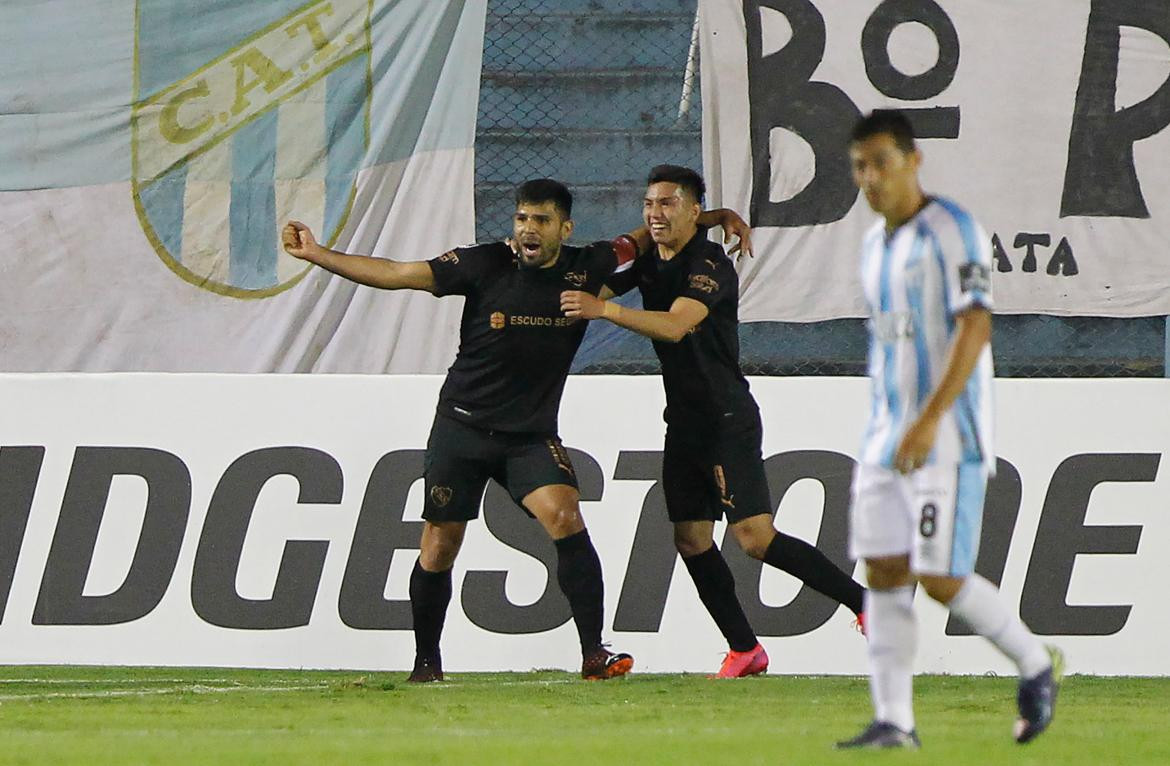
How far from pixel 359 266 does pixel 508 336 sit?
2.17 ft

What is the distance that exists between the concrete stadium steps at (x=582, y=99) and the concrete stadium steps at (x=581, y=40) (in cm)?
5

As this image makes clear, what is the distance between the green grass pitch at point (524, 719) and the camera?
4957 millimetres

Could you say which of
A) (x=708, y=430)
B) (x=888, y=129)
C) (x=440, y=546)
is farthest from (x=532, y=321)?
(x=888, y=129)

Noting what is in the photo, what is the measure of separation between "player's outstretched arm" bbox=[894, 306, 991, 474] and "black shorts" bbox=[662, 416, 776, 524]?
115 inches

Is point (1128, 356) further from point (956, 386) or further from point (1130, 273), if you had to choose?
point (956, 386)

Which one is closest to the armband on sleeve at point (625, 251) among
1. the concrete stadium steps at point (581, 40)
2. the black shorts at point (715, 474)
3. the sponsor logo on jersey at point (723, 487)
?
the black shorts at point (715, 474)

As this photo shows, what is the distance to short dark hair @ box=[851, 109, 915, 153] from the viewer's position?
5016 mm

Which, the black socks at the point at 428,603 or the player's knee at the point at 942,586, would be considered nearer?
the player's knee at the point at 942,586

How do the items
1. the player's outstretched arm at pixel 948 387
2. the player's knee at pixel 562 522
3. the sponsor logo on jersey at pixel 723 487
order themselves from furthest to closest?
the sponsor logo on jersey at pixel 723 487 < the player's knee at pixel 562 522 < the player's outstretched arm at pixel 948 387

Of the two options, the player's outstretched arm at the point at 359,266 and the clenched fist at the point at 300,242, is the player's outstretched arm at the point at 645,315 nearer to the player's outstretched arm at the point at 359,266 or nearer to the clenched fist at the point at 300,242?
the player's outstretched arm at the point at 359,266

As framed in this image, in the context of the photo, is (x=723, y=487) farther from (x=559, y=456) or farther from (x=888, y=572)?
(x=888, y=572)

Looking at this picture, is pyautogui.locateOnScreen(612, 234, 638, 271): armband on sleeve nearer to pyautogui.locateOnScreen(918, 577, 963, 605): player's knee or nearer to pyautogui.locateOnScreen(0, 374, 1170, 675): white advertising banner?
pyautogui.locateOnScreen(0, 374, 1170, 675): white advertising banner

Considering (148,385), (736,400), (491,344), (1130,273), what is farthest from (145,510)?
(1130,273)

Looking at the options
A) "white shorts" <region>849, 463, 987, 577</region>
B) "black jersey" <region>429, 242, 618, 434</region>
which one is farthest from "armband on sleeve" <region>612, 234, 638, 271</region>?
"white shorts" <region>849, 463, 987, 577</region>
